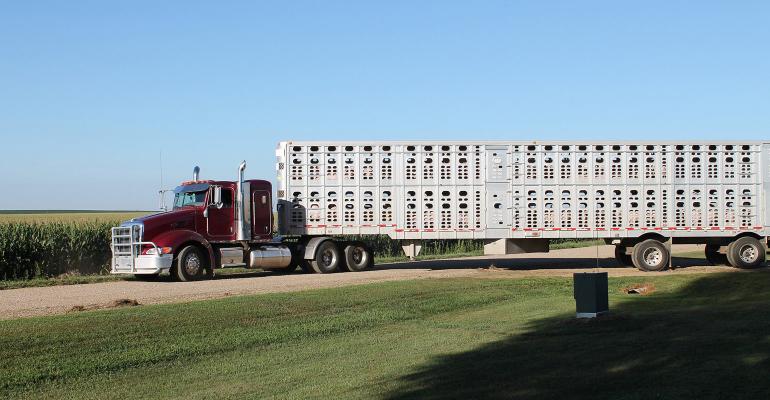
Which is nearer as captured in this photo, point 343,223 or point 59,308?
point 59,308

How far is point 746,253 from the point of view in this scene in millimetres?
32344

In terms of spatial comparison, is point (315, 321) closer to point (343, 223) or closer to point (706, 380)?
point (706, 380)

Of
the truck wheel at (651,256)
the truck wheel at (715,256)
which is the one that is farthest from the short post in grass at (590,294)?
the truck wheel at (715,256)

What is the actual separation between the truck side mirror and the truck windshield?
281 mm

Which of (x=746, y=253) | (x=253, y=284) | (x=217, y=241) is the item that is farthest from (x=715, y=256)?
(x=217, y=241)

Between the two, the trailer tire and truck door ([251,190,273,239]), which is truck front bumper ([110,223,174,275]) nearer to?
the trailer tire

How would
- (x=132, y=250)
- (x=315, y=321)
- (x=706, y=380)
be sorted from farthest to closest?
(x=132, y=250) < (x=315, y=321) < (x=706, y=380)

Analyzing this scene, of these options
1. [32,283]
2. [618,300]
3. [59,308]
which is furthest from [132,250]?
[618,300]

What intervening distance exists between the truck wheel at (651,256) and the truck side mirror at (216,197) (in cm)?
1334

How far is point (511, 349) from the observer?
15016mm

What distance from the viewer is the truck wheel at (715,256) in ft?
112

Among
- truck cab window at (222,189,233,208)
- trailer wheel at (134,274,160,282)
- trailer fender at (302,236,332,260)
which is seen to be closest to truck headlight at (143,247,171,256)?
trailer wheel at (134,274,160,282)

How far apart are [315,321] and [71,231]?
2153 cm

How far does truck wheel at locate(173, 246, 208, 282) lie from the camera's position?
3053 cm
